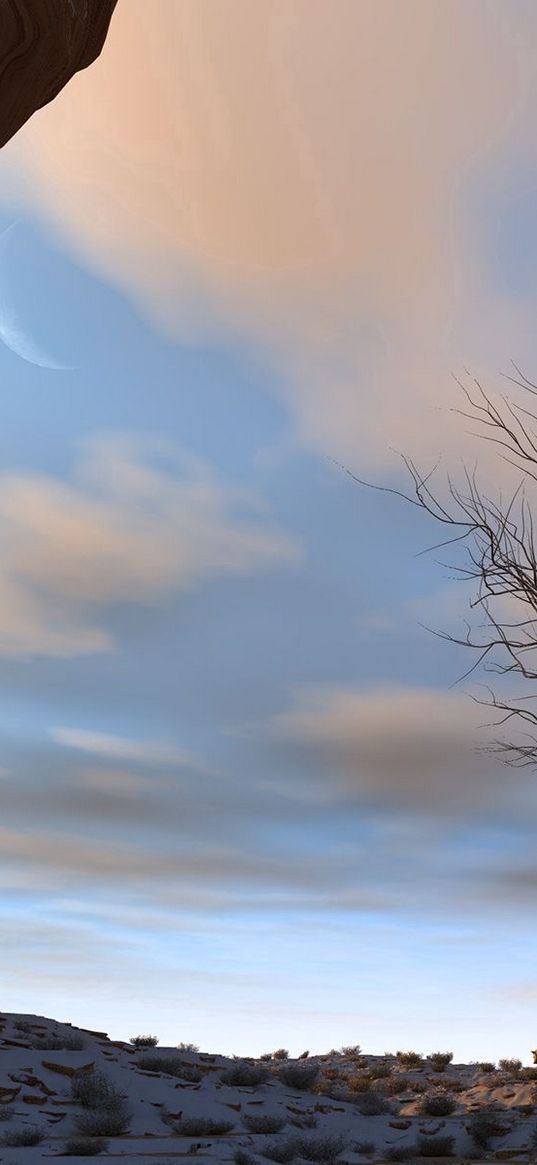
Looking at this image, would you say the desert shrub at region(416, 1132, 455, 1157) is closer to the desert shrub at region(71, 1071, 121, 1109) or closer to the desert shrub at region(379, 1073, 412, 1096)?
the desert shrub at region(71, 1071, 121, 1109)

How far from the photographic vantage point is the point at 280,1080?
17.5 metres

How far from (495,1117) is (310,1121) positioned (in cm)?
246

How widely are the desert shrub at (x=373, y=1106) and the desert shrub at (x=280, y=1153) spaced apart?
150 inches

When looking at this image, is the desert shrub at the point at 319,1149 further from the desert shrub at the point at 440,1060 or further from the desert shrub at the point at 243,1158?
the desert shrub at the point at 440,1060

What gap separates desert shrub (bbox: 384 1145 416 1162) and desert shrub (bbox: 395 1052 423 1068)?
11.1 metres

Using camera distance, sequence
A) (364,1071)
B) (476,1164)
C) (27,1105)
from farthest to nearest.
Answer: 1. (364,1071)
2. (27,1105)
3. (476,1164)

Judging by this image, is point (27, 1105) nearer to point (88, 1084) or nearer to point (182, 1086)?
point (88, 1084)

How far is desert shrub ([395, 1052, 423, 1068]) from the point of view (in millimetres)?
23062

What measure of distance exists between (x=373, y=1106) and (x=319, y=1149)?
3.87 m

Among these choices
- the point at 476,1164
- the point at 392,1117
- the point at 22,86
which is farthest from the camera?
the point at 392,1117

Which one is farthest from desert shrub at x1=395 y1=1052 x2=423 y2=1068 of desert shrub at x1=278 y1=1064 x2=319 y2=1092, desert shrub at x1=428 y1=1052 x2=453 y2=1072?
desert shrub at x1=278 y1=1064 x2=319 y2=1092

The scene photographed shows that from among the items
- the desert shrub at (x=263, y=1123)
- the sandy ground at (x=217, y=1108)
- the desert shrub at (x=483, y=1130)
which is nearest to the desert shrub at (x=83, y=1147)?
the sandy ground at (x=217, y=1108)

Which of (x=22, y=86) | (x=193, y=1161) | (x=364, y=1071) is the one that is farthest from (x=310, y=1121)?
(x=22, y=86)

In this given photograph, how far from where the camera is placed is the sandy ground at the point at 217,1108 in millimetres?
11570
